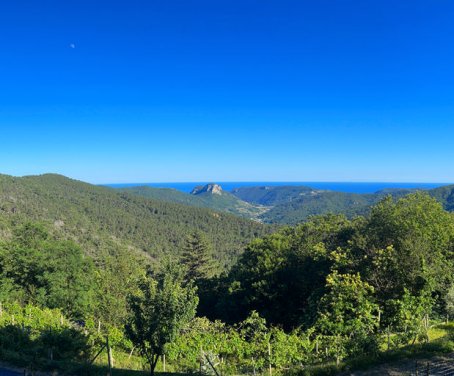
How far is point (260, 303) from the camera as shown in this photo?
33.5 m

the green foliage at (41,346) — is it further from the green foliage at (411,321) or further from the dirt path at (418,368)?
the green foliage at (411,321)

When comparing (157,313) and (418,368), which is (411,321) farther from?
(157,313)

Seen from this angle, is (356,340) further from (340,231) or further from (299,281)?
(340,231)

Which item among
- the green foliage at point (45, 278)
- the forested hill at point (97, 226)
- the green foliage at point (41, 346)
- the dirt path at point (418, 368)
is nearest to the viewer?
the dirt path at point (418, 368)

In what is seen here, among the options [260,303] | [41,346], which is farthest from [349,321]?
[260,303]

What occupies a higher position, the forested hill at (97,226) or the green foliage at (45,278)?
the green foliage at (45,278)

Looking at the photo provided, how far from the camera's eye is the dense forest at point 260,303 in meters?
12.1

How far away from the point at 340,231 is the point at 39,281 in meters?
31.3

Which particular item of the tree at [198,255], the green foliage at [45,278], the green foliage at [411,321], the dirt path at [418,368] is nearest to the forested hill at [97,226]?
the tree at [198,255]

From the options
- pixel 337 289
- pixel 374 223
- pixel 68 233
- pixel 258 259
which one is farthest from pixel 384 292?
pixel 68 233

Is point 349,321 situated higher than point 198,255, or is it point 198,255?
point 349,321

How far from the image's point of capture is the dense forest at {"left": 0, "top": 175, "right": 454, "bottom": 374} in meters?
12.1

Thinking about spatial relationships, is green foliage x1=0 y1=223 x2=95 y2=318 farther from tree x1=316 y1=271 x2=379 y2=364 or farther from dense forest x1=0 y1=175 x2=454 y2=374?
tree x1=316 y1=271 x2=379 y2=364

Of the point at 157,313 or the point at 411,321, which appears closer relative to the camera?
the point at 157,313
